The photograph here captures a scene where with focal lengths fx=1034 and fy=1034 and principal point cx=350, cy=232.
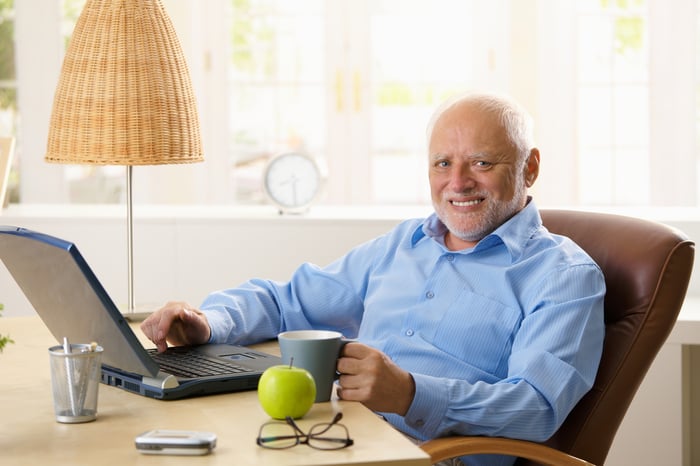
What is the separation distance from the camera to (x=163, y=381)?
5.19 ft

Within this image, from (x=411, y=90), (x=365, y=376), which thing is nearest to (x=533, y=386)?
(x=365, y=376)

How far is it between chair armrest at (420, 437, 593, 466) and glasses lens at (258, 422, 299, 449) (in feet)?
1.20

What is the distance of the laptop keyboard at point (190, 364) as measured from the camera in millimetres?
1669

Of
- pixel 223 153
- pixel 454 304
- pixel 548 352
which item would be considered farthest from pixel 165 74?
pixel 223 153

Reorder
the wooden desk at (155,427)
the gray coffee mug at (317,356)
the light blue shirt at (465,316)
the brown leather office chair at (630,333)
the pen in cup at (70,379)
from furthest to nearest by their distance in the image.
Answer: the brown leather office chair at (630,333) → the light blue shirt at (465,316) → the gray coffee mug at (317,356) → the pen in cup at (70,379) → the wooden desk at (155,427)

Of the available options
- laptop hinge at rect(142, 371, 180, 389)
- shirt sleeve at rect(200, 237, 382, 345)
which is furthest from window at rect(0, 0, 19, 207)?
laptop hinge at rect(142, 371, 180, 389)

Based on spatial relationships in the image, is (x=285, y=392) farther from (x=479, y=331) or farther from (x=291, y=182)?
(x=291, y=182)

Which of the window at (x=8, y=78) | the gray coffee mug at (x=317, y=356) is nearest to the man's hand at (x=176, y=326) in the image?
the gray coffee mug at (x=317, y=356)

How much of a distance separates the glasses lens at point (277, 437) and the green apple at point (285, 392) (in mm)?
27

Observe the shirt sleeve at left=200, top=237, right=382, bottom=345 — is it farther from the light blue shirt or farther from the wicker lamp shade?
the wicker lamp shade

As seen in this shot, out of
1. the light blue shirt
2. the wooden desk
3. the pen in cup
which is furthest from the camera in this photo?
the light blue shirt

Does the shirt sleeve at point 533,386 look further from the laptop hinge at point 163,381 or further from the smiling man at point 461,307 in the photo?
the laptop hinge at point 163,381

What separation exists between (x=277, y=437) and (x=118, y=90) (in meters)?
1.30

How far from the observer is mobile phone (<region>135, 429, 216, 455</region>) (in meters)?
1.28
